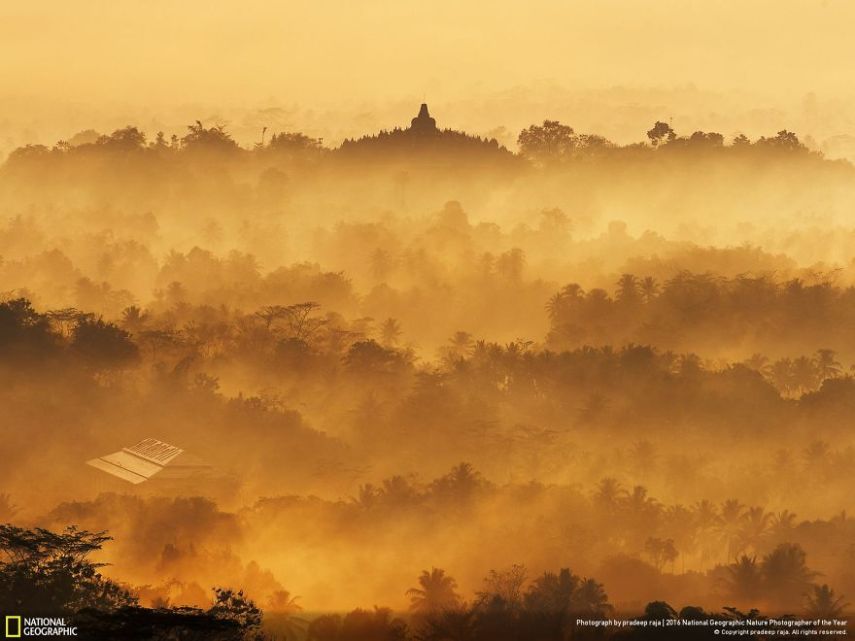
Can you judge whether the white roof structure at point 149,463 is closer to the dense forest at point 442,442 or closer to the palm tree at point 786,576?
the dense forest at point 442,442

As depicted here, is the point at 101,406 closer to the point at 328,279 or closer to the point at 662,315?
the point at 328,279

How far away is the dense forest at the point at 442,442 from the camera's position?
117 metres

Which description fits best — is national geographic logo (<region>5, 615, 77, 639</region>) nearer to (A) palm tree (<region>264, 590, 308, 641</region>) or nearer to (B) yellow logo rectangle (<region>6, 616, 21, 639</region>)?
(B) yellow logo rectangle (<region>6, 616, 21, 639</region>)

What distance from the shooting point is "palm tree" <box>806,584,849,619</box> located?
110688 mm

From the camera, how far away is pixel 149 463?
143m

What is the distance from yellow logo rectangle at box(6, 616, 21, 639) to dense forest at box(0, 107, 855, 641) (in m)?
2.96

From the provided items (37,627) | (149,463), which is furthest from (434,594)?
(37,627)

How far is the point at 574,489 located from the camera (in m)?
136

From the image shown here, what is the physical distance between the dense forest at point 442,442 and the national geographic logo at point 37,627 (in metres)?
2.07

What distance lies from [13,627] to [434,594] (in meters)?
43.6

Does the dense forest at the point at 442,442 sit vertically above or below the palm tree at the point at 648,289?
below

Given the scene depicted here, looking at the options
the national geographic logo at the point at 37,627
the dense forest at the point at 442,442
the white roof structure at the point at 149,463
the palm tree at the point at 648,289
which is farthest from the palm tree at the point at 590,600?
the palm tree at the point at 648,289

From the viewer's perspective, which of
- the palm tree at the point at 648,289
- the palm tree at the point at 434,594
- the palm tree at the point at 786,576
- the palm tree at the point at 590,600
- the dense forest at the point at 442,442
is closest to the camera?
the palm tree at the point at 590,600

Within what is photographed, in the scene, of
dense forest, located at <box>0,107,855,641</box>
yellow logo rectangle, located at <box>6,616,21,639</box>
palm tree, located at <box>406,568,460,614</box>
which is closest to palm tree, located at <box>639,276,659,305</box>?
dense forest, located at <box>0,107,855,641</box>
